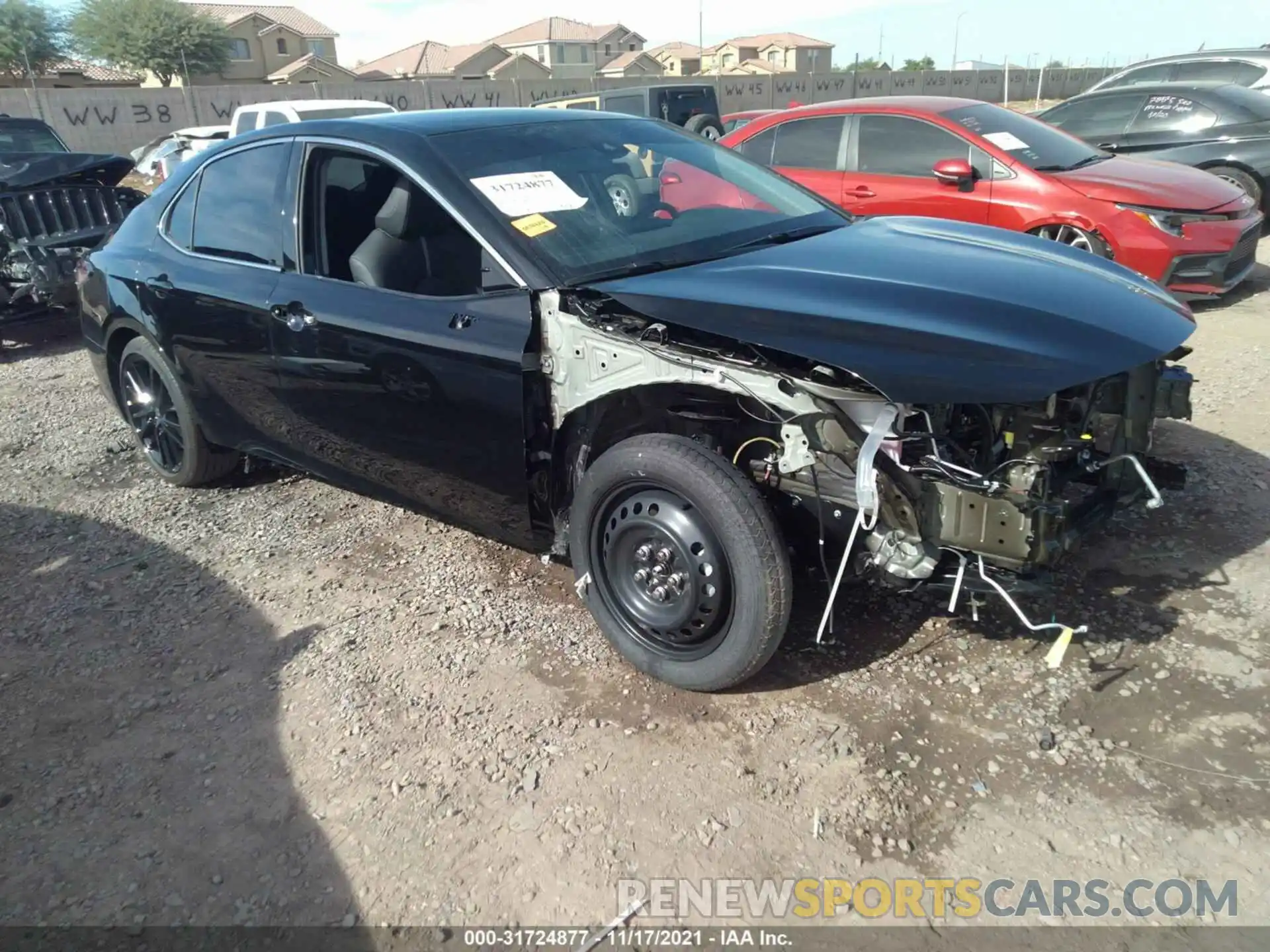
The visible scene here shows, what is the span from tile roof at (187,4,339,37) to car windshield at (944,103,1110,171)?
58582 millimetres

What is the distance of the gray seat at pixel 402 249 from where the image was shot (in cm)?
329

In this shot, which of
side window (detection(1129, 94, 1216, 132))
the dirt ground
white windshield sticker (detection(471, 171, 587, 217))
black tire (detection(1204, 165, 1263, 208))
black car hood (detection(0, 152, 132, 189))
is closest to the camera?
the dirt ground

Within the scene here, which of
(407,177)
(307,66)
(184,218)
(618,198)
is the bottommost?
(184,218)

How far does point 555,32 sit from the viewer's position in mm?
88688

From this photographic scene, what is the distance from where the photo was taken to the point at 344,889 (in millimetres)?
2352

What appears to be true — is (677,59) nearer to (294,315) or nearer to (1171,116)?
(1171,116)

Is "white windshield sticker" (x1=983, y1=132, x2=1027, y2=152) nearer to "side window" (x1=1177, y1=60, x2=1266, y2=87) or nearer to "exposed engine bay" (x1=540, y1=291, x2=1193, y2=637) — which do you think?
"exposed engine bay" (x1=540, y1=291, x2=1193, y2=637)

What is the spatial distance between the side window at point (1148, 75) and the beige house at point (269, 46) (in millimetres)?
50486

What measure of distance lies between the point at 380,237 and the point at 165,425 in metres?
2.01

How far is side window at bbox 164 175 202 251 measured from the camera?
4211mm

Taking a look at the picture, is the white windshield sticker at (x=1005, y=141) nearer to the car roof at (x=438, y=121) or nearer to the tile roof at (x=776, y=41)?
the car roof at (x=438, y=121)

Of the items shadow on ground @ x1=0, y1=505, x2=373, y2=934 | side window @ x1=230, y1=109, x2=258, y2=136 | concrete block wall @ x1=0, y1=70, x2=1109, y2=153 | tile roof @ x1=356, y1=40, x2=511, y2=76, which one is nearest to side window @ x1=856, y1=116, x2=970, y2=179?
shadow on ground @ x1=0, y1=505, x2=373, y2=934

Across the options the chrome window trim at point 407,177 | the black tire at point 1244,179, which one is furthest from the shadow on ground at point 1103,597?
the black tire at point 1244,179

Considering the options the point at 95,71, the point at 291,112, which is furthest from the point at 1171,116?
the point at 95,71
